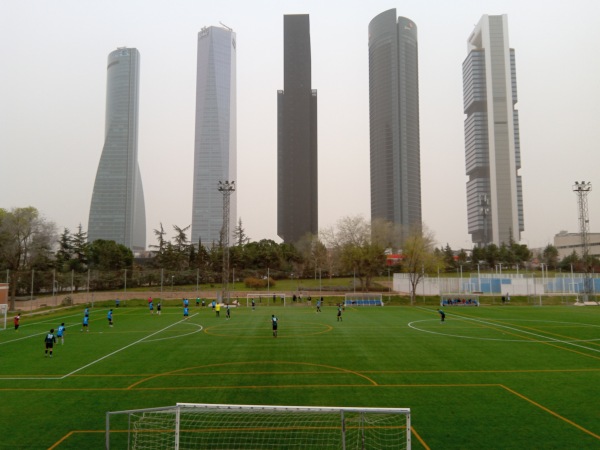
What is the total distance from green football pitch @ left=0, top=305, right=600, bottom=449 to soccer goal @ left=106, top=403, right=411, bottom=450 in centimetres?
65

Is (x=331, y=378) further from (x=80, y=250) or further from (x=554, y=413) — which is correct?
(x=80, y=250)

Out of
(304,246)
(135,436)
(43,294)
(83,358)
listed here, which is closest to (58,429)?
(135,436)

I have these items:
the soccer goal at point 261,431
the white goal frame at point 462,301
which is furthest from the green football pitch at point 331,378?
the white goal frame at point 462,301

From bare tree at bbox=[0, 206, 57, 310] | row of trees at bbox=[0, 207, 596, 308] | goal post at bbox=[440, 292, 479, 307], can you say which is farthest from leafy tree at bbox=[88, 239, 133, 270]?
goal post at bbox=[440, 292, 479, 307]

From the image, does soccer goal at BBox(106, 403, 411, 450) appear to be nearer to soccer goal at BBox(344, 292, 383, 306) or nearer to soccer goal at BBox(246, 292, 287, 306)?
soccer goal at BBox(344, 292, 383, 306)

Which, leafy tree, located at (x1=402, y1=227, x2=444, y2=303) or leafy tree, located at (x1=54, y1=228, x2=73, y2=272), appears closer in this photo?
leafy tree, located at (x1=402, y1=227, x2=444, y2=303)

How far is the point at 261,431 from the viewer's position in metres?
12.7

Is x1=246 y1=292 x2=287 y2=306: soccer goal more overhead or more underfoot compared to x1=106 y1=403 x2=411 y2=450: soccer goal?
more underfoot

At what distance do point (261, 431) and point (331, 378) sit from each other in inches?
248

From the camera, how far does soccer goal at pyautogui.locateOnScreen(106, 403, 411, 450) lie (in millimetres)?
11781

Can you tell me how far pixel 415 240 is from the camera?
246 feet

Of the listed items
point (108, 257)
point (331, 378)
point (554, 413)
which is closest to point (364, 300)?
point (331, 378)

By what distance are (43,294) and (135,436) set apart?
67058mm

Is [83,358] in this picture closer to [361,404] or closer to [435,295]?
[361,404]
